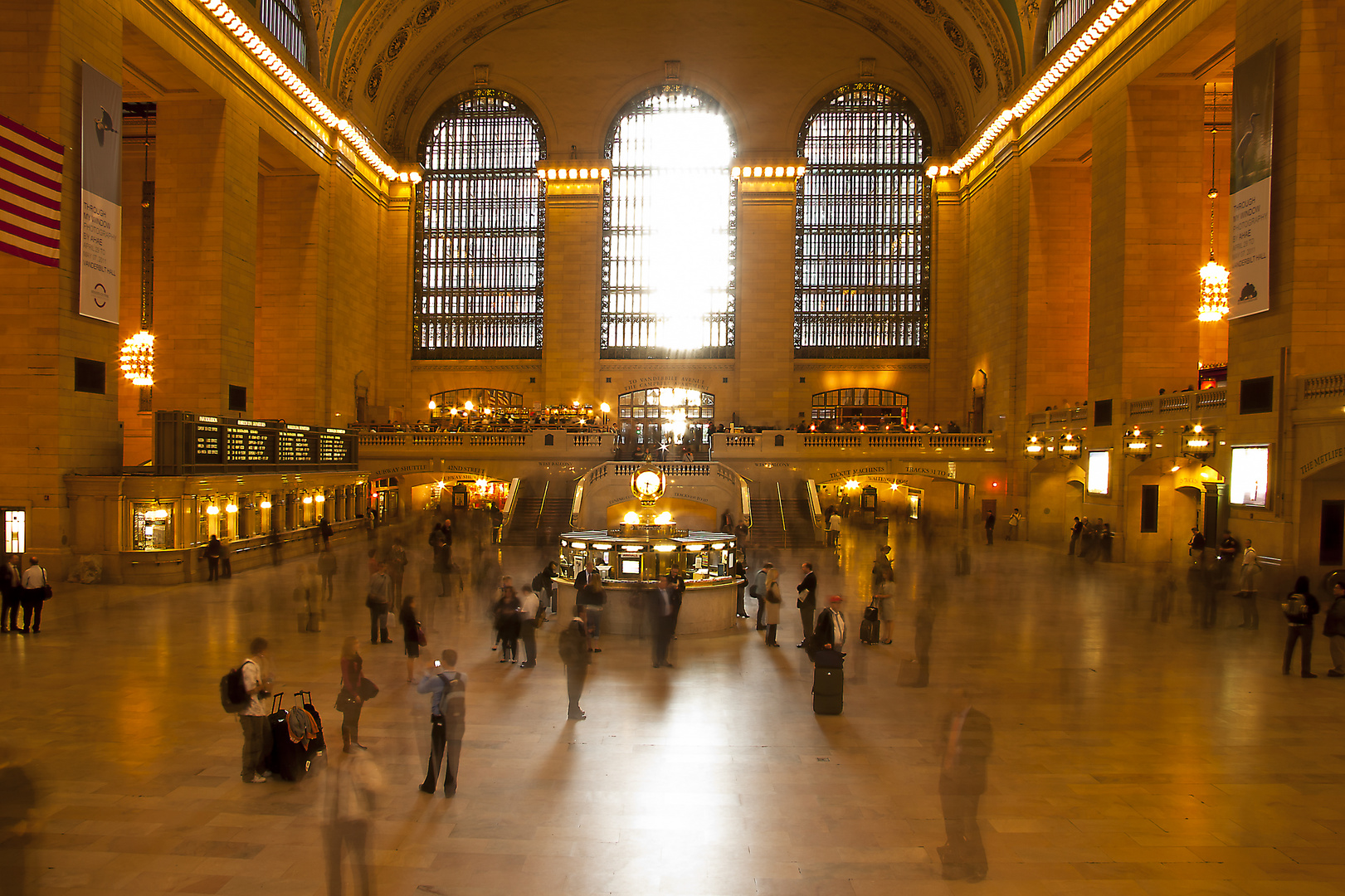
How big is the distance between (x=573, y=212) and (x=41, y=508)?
27.4m

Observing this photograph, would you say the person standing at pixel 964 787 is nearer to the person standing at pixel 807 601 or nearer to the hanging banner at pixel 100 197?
the person standing at pixel 807 601

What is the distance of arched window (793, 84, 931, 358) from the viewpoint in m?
41.6

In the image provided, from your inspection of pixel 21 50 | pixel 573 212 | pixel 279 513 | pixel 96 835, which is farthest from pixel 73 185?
pixel 573 212

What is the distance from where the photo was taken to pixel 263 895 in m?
5.61

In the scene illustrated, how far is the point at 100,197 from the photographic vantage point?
19688 mm

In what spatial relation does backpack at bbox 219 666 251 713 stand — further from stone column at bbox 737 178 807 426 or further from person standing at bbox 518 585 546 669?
stone column at bbox 737 178 807 426

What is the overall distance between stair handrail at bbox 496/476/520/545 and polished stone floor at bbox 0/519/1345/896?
43.8 ft

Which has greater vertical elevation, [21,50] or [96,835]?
[21,50]

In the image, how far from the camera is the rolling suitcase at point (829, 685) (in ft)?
31.3

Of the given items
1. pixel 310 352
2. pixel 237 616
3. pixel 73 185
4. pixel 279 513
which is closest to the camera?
pixel 237 616

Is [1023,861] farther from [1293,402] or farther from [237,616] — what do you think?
[1293,402]

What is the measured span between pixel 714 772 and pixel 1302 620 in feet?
27.6

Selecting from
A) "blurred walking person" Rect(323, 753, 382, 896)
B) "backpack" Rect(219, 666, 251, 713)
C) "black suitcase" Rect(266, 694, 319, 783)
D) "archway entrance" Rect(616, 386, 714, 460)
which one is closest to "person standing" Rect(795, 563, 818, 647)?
"black suitcase" Rect(266, 694, 319, 783)

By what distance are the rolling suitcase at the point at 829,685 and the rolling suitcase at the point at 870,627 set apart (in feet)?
11.3
